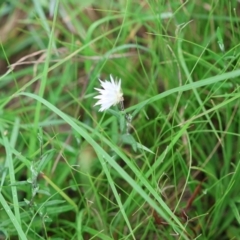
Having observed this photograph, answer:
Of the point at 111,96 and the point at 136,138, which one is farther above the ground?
the point at 111,96

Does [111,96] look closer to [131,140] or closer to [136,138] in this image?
[131,140]

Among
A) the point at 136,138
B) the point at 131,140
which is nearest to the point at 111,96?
the point at 131,140

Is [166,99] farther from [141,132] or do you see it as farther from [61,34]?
[61,34]

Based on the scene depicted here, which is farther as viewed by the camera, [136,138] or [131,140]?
[136,138]

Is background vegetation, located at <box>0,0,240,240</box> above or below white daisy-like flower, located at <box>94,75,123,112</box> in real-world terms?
below

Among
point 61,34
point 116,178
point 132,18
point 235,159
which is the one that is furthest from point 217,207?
point 61,34

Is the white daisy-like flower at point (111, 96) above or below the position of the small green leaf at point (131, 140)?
above

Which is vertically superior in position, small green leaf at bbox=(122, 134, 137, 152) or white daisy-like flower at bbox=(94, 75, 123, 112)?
white daisy-like flower at bbox=(94, 75, 123, 112)

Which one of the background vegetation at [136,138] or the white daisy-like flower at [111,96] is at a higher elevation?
the white daisy-like flower at [111,96]
